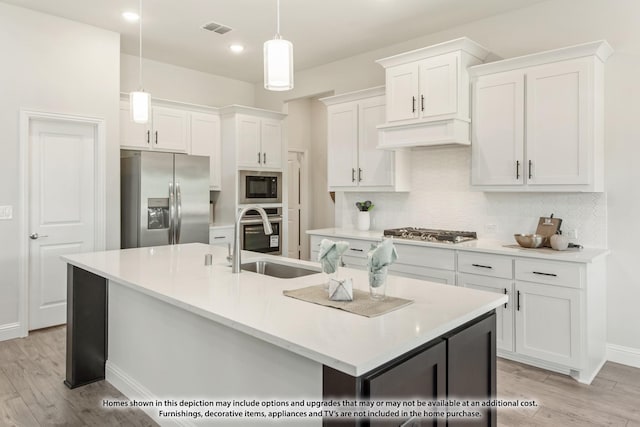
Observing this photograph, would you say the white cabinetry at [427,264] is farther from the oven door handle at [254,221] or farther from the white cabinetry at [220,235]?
the white cabinetry at [220,235]

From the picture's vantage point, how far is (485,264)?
3334 mm

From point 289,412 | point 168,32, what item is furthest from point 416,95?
point 289,412

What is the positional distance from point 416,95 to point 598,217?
1782mm

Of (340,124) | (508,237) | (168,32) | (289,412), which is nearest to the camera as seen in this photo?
(289,412)

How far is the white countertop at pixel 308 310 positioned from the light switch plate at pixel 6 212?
179 cm

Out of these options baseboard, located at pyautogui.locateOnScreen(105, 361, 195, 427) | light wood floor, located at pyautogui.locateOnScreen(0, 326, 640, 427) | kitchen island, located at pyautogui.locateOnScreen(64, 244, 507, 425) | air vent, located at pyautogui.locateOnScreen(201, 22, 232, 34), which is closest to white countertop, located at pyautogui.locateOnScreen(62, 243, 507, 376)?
kitchen island, located at pyautogui.locateOnScreen(64, 244, 507, 425)

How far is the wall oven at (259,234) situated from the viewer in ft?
17.8

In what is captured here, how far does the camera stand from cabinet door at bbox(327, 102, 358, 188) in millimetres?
4695

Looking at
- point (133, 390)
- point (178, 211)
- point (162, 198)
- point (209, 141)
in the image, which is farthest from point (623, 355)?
point (209, 141)

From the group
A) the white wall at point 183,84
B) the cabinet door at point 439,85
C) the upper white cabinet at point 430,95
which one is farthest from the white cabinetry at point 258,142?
the cabinet door at point 439,85

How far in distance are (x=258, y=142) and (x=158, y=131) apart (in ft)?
4.17

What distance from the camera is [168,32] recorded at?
4402 mm

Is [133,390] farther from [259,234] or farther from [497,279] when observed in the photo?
[259,234]

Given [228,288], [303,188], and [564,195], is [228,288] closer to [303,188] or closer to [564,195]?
[564,195]
